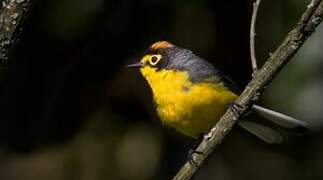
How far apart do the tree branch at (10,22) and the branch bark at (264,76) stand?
890mm

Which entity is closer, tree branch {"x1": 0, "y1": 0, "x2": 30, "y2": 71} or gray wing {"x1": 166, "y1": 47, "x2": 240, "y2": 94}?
tree branch {"x1": 0, "y1": 0, "x2": 30, "y2": 71}

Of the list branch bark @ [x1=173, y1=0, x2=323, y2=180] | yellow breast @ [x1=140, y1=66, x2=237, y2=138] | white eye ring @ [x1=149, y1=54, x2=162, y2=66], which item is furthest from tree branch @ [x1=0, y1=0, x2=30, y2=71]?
→ white eye ring @ [x1=149, y1=54, x2=162, y2=66]

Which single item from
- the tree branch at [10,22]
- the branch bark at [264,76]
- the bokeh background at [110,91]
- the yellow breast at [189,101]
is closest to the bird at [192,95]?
the yellow breast at [189,101]

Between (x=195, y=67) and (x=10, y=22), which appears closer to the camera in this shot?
(x=10, y=22)

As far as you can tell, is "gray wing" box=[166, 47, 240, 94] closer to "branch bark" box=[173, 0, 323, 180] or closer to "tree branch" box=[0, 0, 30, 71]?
"branch bark" box=[173, 0, 323, 180]

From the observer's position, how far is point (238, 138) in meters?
6.98

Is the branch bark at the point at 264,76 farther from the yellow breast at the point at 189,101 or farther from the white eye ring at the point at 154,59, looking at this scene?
the white eye ring at the point at 154,59

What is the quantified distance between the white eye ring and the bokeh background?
205cm

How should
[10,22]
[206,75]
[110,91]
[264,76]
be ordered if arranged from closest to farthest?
[10,22] < [264,76] < [206,75] < [110,91]

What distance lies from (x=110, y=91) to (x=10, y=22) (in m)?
3.70

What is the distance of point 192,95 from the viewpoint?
3910 mm

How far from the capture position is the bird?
12.8 feet

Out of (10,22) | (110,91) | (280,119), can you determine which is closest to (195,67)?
(280,119)

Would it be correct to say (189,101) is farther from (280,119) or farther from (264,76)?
(264,76)
